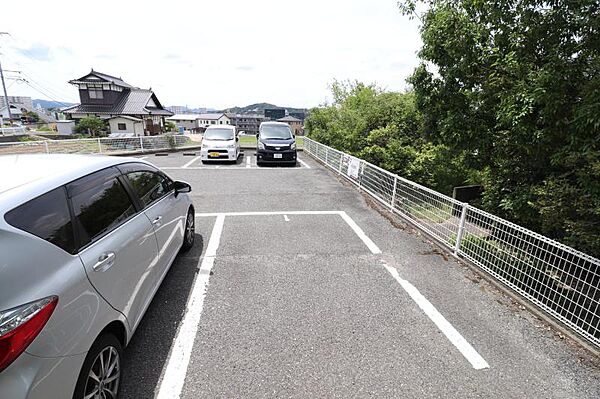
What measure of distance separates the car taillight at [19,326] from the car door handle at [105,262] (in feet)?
1.37

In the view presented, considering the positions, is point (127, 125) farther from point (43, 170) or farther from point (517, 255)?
point (517, 255)

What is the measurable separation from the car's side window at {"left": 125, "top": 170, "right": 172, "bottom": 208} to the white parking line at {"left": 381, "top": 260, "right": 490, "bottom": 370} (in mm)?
2809

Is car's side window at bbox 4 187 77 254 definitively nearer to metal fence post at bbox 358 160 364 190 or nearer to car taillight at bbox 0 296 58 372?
car taillight at bbox 0 296 58 372

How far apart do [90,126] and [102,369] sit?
30.3 metres

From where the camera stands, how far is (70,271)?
1616mm

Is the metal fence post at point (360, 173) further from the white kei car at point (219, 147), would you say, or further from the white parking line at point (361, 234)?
the white kei car at point (219, 147)

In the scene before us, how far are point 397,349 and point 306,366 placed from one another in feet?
2.56

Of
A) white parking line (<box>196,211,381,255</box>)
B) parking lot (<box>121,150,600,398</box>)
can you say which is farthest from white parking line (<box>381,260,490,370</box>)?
white parking line (<box>196,211,381,255</box>)

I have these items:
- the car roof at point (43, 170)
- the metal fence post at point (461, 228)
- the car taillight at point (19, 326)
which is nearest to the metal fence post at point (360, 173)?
the metal fence post at point (461, 228)

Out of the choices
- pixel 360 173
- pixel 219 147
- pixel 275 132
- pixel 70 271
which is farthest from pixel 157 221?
pixel 275 132

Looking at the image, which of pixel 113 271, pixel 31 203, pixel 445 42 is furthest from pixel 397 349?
pixel 445 42

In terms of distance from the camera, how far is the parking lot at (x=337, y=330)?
2.19 m

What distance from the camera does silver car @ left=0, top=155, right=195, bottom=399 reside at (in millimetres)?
1323

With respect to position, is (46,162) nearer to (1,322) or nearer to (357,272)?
(1,322)
